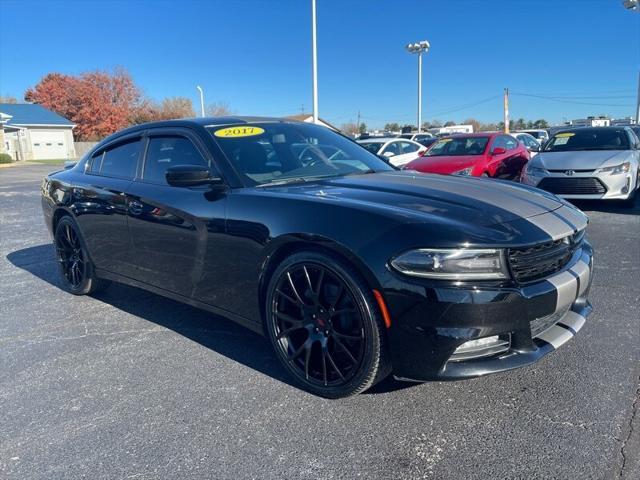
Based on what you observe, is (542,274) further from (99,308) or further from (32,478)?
(99,308)

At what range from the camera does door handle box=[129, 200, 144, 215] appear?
370 cm

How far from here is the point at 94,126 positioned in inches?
2178

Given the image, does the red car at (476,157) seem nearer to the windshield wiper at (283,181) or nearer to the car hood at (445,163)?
the car hood at (445,163)

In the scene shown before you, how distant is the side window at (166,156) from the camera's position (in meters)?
3.53

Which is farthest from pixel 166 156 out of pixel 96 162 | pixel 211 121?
pixel 96 162

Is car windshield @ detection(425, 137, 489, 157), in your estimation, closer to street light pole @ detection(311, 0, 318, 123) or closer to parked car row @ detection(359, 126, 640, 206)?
parked car row @ detection(359, 126, 640, 206)

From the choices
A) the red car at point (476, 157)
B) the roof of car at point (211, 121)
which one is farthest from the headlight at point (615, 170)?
the roof of car at point (211, 121)

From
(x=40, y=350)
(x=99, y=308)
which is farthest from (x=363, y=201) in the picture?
(x=99, y=308)

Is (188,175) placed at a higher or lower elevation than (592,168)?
higher

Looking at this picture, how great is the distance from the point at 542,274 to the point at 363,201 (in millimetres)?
967

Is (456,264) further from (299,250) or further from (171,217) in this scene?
(171,217)

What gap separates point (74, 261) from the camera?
4.73 metres

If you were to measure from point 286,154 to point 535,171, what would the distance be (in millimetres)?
6686

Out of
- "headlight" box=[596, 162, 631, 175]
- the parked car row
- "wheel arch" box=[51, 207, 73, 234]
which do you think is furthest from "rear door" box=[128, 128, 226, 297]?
"headlight" box=[596, 162, 631, 175]
